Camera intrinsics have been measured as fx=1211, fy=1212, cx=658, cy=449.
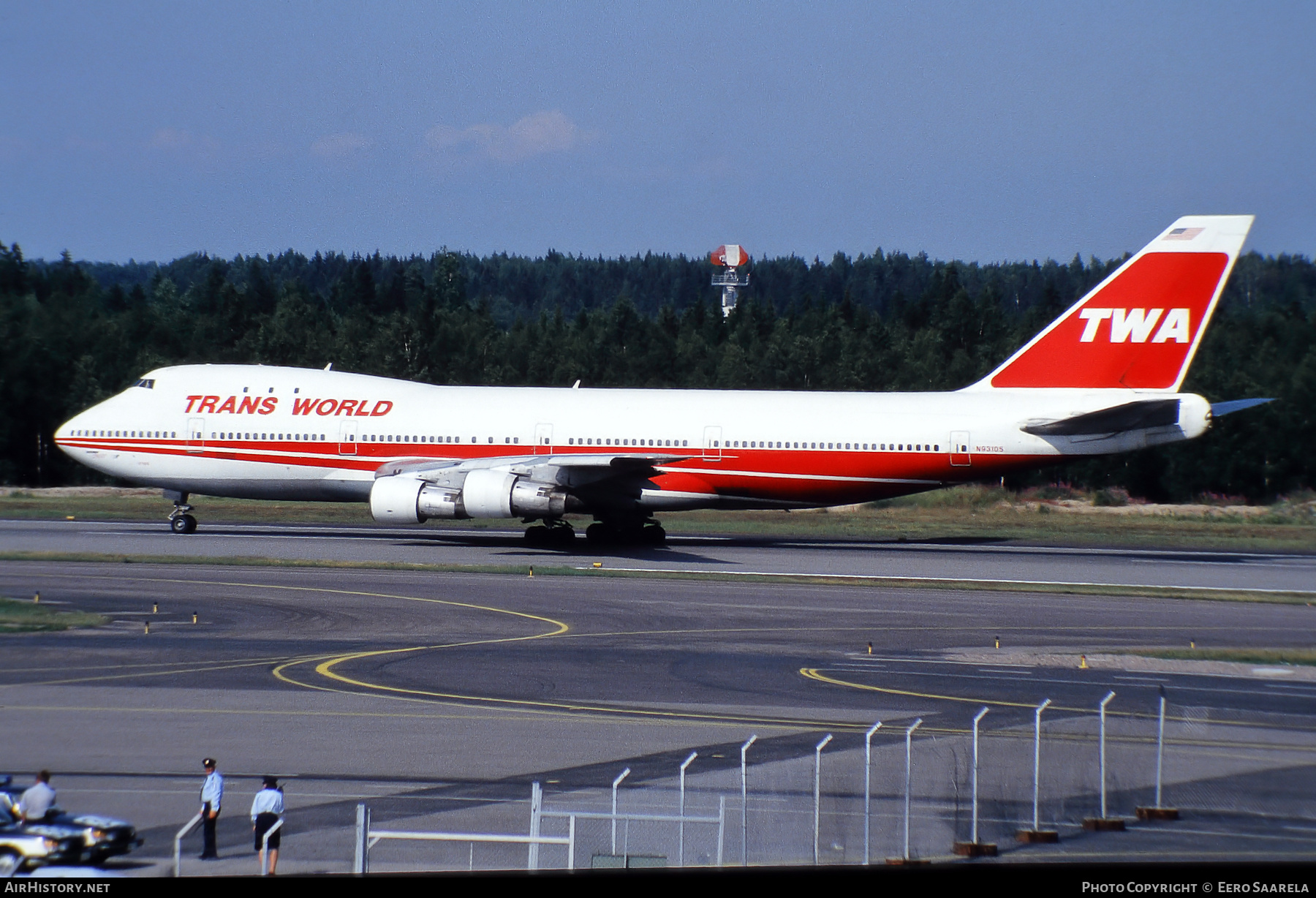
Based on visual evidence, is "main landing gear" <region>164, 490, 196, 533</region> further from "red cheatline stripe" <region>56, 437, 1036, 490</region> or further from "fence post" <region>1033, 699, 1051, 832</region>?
"fence post" <region>1033, 699, 1051, 832</region>

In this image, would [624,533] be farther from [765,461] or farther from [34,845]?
[34,845]

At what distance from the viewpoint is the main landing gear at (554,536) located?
39.1 meters

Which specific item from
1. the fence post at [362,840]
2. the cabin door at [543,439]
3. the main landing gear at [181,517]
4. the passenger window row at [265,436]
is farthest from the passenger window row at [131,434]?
the fence post at [362,840]

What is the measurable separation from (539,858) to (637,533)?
100 feet

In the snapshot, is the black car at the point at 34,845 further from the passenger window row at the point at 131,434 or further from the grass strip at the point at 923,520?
the grass strip at the point at 923,520

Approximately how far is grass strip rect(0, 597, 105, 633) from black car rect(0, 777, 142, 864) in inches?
535

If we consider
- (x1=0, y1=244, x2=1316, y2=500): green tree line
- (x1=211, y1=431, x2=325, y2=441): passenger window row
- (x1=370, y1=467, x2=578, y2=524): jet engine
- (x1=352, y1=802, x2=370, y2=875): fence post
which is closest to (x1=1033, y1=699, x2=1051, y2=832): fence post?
(x1=352, y1=802, x2=370, y2=875): fence post

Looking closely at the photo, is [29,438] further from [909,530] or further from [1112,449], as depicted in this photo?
[1112,449]

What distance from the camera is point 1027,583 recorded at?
32.2m

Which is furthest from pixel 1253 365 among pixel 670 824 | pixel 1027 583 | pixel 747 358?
pixel 670 824

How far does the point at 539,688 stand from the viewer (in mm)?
18281

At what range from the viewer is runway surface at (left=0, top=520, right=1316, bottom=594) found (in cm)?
3422

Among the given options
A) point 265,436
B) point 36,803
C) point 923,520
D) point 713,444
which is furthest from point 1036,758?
point 923,520

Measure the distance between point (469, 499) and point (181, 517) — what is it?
12.1 metres
